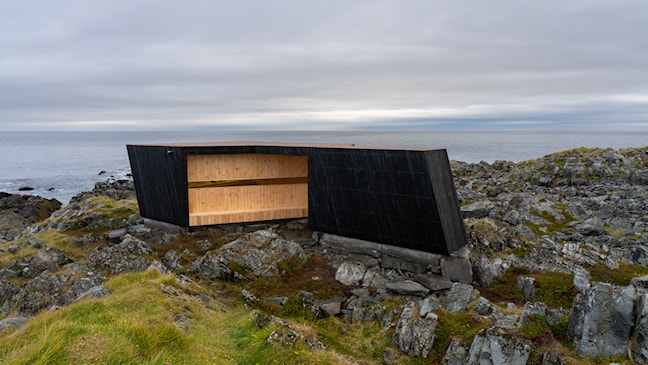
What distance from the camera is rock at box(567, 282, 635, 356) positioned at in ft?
31.3

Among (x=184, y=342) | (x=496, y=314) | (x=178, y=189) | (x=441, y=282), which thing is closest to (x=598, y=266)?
(x=441, y=282)

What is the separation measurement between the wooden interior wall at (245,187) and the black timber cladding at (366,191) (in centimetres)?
91

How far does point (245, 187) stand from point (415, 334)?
51.5 ft

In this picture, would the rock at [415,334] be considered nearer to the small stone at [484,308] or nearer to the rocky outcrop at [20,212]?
the small stone at [484,308]

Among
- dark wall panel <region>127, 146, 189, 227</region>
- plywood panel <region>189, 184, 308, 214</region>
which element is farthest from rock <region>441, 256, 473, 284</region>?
dark wall panel <region>127, 146, 189, 227</region>

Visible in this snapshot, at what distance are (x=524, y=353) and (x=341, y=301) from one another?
767 cm

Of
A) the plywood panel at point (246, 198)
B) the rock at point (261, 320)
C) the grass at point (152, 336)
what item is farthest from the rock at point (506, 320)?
the plywood panel at point (246, 198)

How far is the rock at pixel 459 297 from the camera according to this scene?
15036 mm

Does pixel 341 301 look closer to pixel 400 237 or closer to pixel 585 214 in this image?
pixel 400 237

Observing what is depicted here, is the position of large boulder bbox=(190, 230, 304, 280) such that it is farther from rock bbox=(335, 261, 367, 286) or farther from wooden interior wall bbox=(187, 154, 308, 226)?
wooden interior wall bbox=(187, 154, 308, 226)

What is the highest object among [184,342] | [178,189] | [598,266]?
[178,189]

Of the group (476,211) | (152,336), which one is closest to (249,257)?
(152,336)

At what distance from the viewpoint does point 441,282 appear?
1778 cm

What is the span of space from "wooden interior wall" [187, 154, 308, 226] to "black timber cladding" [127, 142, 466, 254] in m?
0.91
